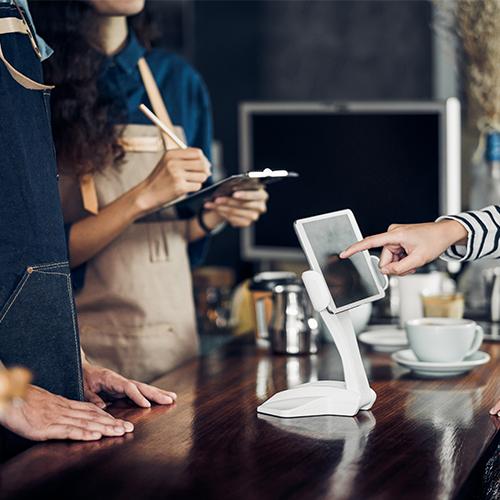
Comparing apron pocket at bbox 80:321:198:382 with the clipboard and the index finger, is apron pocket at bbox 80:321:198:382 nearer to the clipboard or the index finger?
the clipboard

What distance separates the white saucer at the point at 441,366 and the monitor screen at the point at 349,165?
0.72 metres

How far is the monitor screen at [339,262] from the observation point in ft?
5.44

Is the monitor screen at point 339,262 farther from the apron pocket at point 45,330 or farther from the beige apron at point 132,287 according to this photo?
the beige apron at point 132,287

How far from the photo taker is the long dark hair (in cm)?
238

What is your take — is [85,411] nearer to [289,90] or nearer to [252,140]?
[252,140]

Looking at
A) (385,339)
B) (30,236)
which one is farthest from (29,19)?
(385,339)

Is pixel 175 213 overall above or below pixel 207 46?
below

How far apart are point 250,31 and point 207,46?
227mm

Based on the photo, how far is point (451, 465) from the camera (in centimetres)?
142

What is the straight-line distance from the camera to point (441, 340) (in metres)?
1.99

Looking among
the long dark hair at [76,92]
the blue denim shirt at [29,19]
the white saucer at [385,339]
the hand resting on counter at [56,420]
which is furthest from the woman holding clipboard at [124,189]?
the hand resting on counter at [56,420]

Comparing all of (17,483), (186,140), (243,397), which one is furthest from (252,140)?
(17,483)

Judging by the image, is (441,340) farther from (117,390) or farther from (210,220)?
(210,220)

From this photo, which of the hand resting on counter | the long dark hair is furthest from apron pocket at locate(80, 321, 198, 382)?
the hand resting on counter
